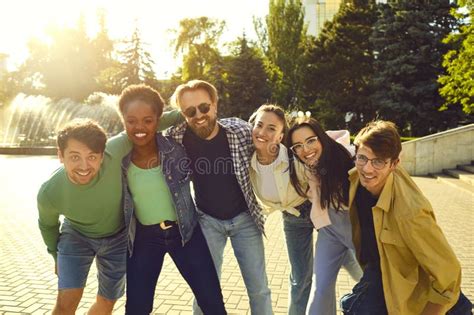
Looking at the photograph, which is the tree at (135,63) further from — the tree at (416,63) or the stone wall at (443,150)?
the stone wall at (443,150)

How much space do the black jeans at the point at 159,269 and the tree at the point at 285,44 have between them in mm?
28660

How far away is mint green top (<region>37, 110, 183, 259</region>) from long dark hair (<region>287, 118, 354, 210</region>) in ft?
4.40

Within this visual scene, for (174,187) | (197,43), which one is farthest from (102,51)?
(174,187)

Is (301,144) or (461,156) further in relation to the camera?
(461,156)

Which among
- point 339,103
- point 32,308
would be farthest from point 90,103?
point 32,308

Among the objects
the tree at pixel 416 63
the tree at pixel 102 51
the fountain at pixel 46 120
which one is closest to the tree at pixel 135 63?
the tree at pixel 102 51

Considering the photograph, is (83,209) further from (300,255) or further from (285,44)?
(285,44)

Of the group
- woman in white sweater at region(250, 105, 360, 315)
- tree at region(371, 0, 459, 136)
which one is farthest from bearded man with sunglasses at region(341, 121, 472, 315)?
tree at region(371, 0, 459, 136)

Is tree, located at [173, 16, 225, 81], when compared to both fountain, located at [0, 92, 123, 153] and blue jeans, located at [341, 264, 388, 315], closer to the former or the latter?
fountain, located at [0, 92, 123, 153]

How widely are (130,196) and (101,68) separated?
51553 millimetres

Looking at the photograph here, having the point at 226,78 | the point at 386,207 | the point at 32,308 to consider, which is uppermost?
the point at 226,78

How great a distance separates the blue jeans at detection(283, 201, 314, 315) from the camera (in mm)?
3600

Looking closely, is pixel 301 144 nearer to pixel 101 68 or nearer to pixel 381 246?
pixel 381 246

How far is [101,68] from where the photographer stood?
2012 inches
